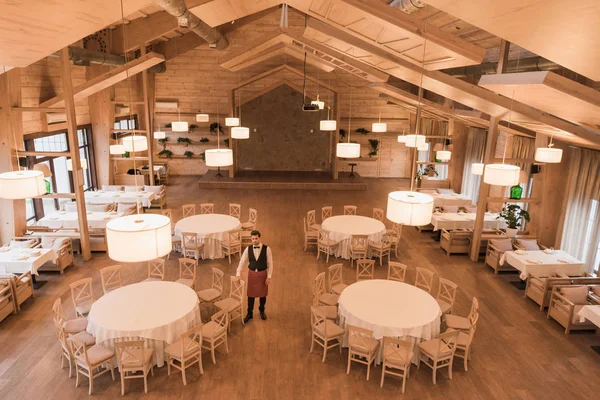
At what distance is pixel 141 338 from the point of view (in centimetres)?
546

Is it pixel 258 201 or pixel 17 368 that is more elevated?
pixel 258 201

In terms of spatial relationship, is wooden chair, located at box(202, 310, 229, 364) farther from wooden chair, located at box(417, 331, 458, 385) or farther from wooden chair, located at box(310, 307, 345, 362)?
wooden chair, located at box(417, 331, 458, 385)

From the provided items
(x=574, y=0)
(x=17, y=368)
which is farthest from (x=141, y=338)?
(x=574, y=0)

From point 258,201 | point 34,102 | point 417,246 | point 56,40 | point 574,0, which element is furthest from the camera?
point 258,201

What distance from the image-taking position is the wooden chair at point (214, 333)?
19.2 ft

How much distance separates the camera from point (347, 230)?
31.1ft


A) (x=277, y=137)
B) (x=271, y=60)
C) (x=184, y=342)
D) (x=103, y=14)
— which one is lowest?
(x=184, y=342)

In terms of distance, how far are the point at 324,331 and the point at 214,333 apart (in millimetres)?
1554

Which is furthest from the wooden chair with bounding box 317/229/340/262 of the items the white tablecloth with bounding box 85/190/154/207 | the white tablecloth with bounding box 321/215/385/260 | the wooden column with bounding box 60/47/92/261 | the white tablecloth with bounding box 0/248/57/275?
the white tablecloth with bounding box 0/248/57/275

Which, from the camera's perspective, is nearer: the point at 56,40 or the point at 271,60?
the point at 56,40

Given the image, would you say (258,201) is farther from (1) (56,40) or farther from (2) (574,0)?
(2) (574,0)

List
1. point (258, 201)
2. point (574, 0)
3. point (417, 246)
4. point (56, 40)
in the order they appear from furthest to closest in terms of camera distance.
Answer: point (258, 201) → point (417, 246) → point (56, 40) → point (574, 0)

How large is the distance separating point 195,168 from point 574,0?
A: 17115mm

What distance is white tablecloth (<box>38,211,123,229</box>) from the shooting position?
9719 millimetres
